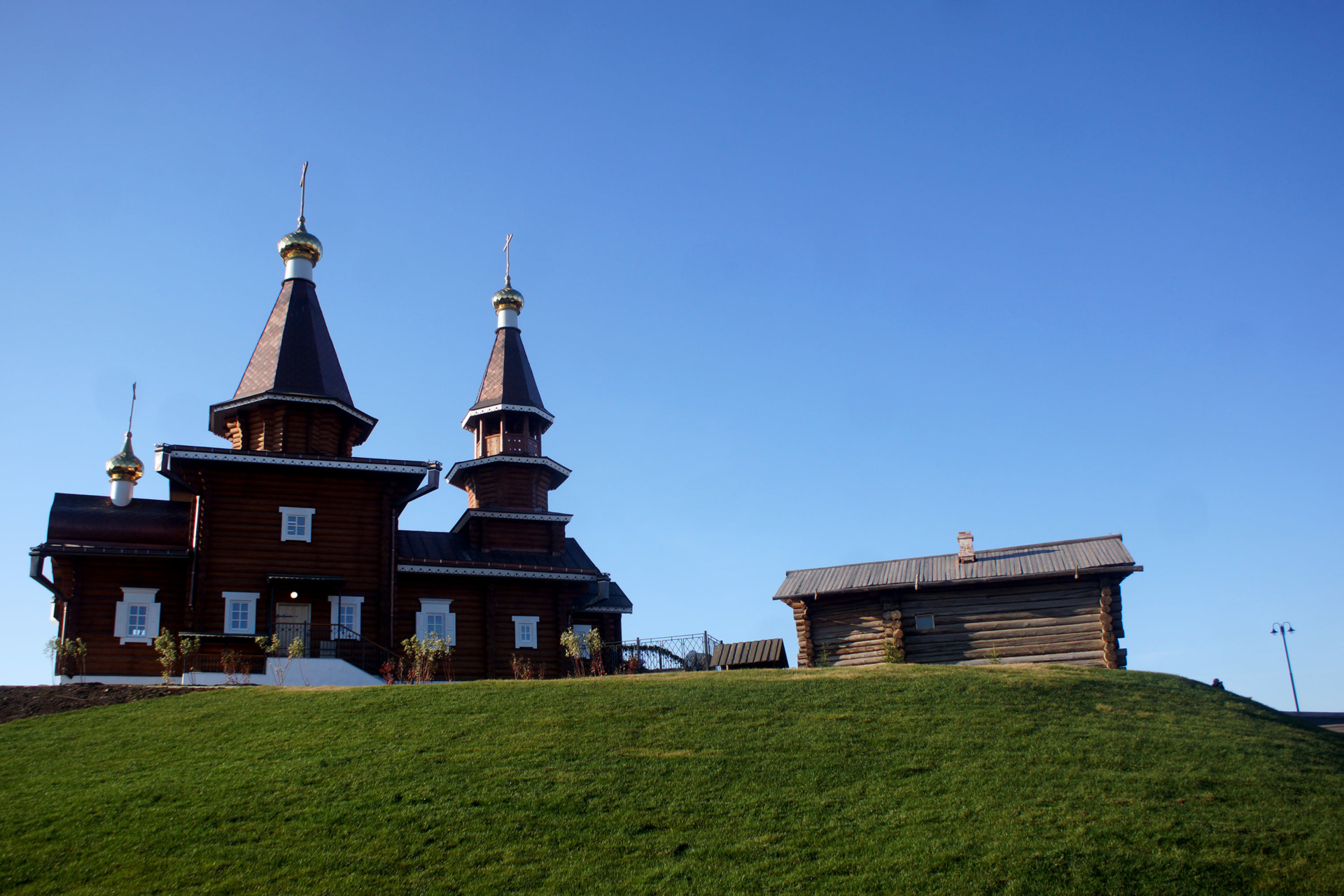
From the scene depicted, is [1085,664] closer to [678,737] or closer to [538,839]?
[678,737]

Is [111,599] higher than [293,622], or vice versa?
[111,599]

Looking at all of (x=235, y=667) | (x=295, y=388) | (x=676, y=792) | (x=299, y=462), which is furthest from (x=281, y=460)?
(x=676, y=792)

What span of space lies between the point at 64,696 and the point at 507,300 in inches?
867

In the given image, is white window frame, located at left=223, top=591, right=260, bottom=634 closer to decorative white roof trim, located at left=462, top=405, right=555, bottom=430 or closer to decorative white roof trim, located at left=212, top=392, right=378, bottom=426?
decorative white roof trim, located at left=212, top=392, right=378, bottom=426

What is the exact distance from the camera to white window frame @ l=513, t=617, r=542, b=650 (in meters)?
31.5

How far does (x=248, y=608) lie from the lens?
1067 inches

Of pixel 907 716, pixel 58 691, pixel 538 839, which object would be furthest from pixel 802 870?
pixel 58 691

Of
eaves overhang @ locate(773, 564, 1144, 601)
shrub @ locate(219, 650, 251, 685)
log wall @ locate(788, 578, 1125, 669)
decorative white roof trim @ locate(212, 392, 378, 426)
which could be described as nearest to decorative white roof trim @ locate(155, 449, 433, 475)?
decorative white roof trim @ locate(212, 392, 378, 426)

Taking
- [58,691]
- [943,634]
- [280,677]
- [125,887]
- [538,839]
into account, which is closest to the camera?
[125,887]

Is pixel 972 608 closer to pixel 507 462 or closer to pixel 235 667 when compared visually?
pixel 507 462

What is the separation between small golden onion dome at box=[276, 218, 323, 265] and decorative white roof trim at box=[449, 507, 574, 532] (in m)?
9.38

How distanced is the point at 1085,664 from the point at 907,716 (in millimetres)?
9632

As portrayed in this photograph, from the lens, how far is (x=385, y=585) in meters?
28.8

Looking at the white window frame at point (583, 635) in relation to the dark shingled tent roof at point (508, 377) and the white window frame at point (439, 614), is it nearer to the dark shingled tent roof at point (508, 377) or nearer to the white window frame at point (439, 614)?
the white window frame at point (439, 614)
